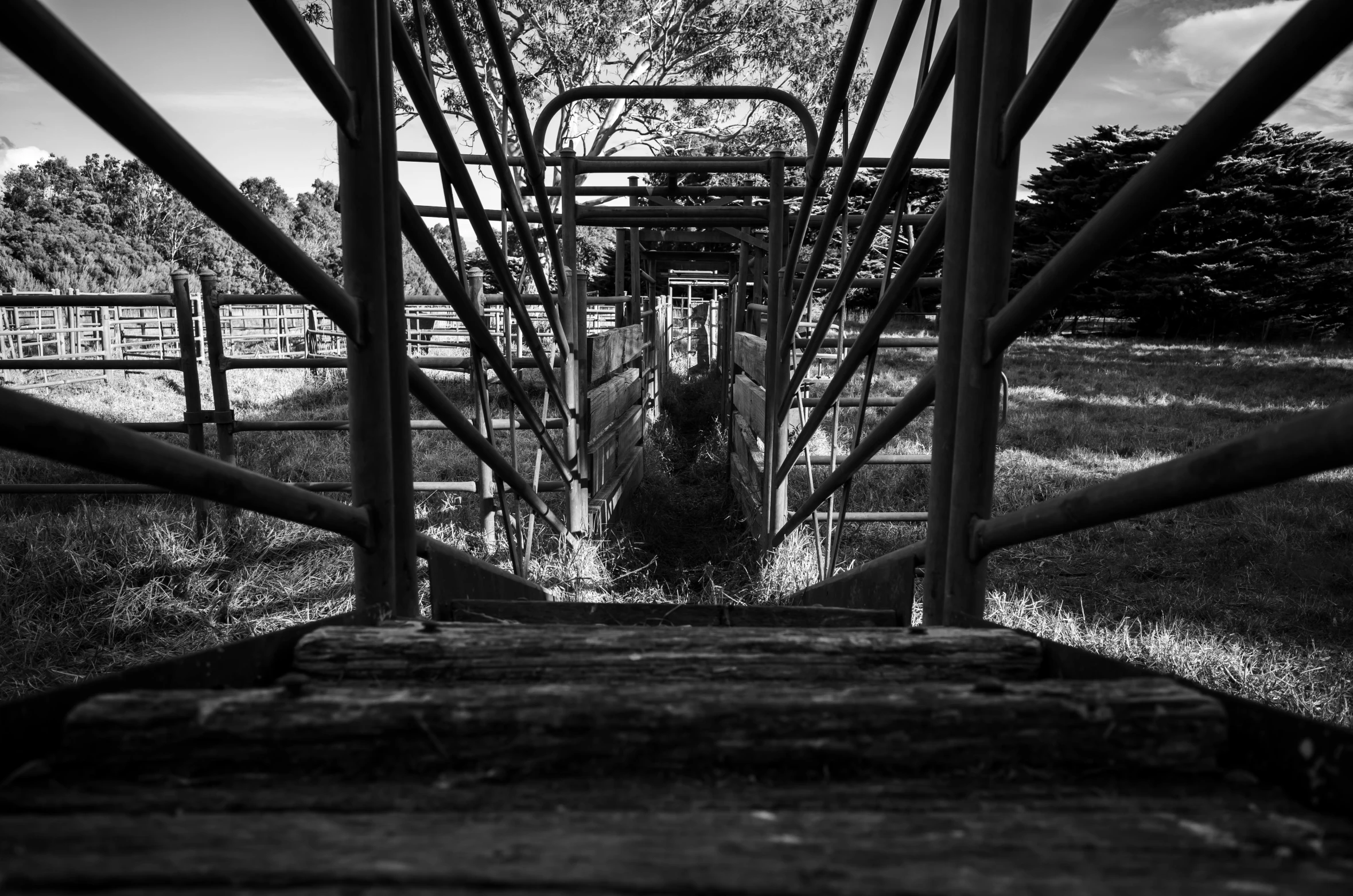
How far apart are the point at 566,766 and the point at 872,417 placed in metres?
8.03

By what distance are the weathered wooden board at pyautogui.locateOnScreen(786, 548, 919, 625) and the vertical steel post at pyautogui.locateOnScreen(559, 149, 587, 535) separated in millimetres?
2112

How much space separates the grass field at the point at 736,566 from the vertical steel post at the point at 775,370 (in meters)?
0.25

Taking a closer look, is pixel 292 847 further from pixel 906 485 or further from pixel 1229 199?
pixel 1229 199

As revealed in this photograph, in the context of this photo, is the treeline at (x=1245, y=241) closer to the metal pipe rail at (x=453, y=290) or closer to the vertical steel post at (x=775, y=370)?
the vertical steel post at (x=775, y=370)

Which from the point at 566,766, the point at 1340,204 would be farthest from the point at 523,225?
the point at 1340,204

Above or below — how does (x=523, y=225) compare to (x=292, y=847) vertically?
above

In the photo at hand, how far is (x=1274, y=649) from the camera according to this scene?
3248 millimetres

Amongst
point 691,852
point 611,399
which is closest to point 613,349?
point 611,399

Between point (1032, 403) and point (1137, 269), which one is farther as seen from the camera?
point (1137, 269)

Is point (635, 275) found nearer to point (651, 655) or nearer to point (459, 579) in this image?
point (459, 579)

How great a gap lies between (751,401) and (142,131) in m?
4.56

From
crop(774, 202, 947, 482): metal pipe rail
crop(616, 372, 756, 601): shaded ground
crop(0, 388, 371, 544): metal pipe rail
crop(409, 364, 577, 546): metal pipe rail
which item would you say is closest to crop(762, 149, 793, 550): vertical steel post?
crop(616, 372, 756, 601): shaded ground

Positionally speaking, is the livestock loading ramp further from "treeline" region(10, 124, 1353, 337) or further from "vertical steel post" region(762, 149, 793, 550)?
"treeline" region(10, 124, 1353, 337)

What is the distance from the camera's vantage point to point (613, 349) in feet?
18.2
